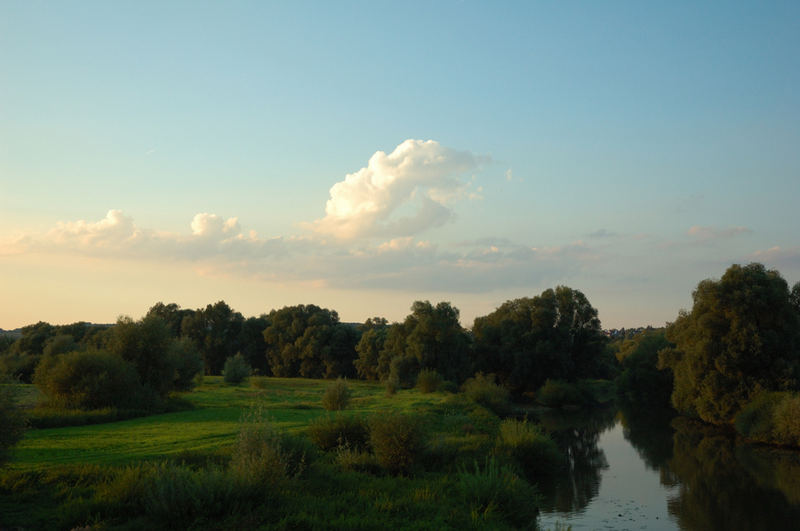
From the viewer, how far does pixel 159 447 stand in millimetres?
21641

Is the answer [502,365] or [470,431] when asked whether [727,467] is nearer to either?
[470,431]

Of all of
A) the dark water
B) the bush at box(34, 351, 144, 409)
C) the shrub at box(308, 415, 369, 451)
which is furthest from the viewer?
the bush at box(34, 351, 144, 409)

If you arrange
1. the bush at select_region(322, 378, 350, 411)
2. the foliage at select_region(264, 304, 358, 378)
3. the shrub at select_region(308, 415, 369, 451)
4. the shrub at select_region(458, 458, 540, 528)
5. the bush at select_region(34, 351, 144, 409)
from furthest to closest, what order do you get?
the foliage at select_region(264, 304, 358, 378), the bush at select_region(322, 378, 350, 411), the bush at select_region(34, 351, 144, 409), the shrub at select_region(308, 415, 369, 451), the shrub at select_region(458, 458, 540, 528)

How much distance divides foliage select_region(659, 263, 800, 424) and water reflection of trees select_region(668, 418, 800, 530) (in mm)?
5182

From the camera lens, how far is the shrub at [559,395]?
218 feet

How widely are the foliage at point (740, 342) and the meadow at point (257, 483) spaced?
2375 cm

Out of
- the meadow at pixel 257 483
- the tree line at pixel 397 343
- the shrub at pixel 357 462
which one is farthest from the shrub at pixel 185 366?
the shrub at pixel 357 462

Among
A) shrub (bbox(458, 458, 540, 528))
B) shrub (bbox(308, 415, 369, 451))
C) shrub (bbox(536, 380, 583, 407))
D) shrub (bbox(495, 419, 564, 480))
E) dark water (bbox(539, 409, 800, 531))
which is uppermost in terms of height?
shrub (bbox(308, 415, 369, 451))

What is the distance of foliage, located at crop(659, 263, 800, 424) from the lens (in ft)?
131

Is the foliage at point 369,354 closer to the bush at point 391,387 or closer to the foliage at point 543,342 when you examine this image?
the foliage at point 543,342

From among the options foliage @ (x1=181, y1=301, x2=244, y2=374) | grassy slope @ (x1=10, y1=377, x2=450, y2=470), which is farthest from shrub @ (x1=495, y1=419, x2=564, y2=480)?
foliage @ (x1=181, y1=301, x2=244, y2=374)

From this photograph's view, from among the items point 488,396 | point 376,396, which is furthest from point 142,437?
point 488,396

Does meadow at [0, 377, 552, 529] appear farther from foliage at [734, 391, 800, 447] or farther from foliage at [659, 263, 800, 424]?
foliage at [659, 263, 800, 424]

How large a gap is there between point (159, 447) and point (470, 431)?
54.7 ft
